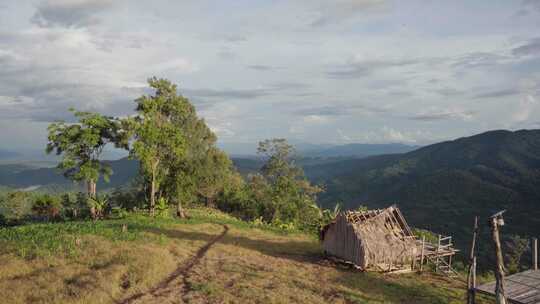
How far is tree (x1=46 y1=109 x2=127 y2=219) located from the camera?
1348 inches

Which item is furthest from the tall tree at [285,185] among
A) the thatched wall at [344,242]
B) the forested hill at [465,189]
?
the forested hill at [465,189]

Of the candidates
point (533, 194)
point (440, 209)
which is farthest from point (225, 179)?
point (533, 194)

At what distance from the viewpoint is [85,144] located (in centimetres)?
3522

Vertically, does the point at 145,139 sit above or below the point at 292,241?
above

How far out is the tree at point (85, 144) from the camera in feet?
112

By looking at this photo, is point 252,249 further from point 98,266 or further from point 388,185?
point 388,185

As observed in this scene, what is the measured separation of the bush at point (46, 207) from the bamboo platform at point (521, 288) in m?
41.5

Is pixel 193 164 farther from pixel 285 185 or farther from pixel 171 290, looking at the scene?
pixel 171 290

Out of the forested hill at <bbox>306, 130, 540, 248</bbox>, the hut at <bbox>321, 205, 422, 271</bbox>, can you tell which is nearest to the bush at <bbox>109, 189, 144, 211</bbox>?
the hut at <bbox>321, 205, 422, 271</bbox>

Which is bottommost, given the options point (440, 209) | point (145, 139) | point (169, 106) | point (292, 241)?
point (440, 209)

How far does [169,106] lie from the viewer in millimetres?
36344

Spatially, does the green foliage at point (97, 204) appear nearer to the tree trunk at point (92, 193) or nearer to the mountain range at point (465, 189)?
the tree trunk at point (92, 193)

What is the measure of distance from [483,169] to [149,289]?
148385 mm

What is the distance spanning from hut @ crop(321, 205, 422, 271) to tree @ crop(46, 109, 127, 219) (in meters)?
23.0
